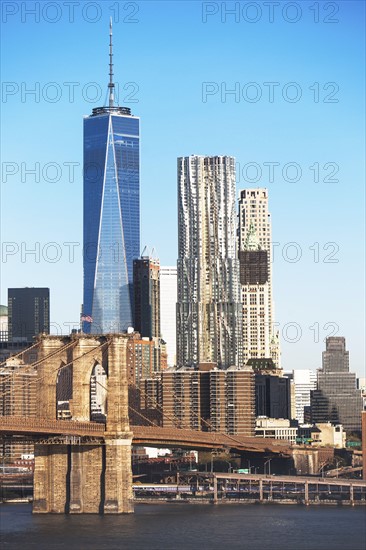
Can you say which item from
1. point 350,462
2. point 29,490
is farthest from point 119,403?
point 350,462

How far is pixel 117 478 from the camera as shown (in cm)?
11150

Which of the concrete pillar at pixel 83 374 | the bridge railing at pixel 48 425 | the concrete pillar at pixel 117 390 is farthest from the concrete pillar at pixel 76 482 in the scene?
the concrete pillar at pixel 83 374

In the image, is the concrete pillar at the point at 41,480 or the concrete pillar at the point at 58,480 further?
the concrete pillar at the point at 41,480

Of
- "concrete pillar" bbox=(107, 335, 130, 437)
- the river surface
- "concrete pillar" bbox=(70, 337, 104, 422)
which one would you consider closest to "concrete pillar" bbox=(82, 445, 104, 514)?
"concrete pillar" bbox=(107, 335, 130, 437)

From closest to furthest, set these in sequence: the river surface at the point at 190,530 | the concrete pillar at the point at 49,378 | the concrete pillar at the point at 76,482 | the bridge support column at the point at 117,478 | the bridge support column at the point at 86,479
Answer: the river surface at the point at 190,530 → the bridge support column at the point at 117,478 → the concrete pillar at the point at 76,482 → the bridge support column at the point at 86,479 → the concrete pillar at the point at 49,378

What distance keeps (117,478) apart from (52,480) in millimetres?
5085

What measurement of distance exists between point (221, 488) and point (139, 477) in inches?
724

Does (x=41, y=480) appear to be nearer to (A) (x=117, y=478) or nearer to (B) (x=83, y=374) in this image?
(A) (x=117, y=478)

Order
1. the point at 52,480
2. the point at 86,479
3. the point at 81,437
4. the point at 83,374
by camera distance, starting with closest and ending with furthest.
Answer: the point at 81,437 < the point at 86,479 < the point at 52,480 < the point at 83,374

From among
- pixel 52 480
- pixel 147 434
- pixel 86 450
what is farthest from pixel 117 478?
pixel 147 434

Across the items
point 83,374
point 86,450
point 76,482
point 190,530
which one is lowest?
point 190,530

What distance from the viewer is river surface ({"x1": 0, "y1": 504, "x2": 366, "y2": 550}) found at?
9338 centimetres

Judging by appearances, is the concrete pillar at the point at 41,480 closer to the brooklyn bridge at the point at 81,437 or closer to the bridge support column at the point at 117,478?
the brooklyn bridge at the point at 81,437

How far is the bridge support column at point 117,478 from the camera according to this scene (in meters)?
111
